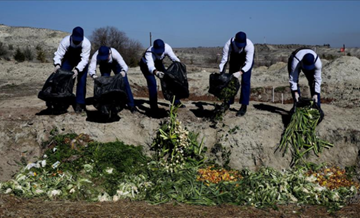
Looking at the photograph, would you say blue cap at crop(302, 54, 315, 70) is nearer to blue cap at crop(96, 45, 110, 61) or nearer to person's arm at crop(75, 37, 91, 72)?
blue cap at crop(96, 45, 110, 61)

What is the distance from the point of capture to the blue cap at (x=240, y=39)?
303 inches

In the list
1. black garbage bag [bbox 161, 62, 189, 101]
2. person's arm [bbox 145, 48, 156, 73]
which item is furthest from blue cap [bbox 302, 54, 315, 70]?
person's arm [bbox 145, 48, 156, 73]

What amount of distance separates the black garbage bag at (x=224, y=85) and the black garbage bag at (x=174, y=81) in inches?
23.0

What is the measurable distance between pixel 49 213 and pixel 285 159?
4543 millimetres

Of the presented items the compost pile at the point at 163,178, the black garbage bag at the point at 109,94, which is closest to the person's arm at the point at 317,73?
the compost pile at the point at 163,178

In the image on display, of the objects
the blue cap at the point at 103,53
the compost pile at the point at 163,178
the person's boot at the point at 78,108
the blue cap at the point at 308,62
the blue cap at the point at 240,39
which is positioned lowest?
the compost pile at the point at 163,178

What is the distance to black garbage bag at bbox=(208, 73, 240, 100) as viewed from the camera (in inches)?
309

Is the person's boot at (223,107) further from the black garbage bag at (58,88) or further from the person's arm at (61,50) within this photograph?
the person's arm at (61,50)

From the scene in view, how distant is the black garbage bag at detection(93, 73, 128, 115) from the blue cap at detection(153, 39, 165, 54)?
0.87 meters

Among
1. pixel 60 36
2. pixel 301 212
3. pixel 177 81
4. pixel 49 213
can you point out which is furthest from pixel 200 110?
pixel 60 36

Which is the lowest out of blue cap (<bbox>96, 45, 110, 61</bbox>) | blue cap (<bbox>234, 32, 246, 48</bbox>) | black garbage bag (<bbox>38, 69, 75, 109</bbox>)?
black garbage bag (<bbox>38, 69, 75, 109</bbox>)

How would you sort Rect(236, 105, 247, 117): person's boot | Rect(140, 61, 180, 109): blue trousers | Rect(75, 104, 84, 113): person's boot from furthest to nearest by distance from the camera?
Rect(75, 104, 84, 113): person's boot
Rect(236, 105, 247, 117): person's boot
Rect(140, 61, 180, 109): blue trousers

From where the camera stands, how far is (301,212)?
5688mm

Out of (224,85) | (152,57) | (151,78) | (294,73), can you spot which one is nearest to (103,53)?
(152,57)
